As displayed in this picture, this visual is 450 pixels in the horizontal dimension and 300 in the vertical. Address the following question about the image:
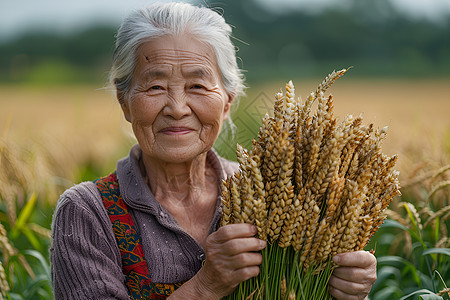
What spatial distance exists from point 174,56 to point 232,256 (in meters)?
0.95

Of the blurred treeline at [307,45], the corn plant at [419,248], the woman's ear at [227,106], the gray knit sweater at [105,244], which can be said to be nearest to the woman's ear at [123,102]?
the gray knit sweater at [105,244]

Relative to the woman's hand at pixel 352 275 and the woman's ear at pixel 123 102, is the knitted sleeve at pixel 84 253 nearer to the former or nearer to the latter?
the woman's ear at pixel 123 102

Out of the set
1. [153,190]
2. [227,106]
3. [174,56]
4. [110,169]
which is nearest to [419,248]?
[227,106]

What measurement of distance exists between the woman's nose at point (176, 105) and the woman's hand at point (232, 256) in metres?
0.63

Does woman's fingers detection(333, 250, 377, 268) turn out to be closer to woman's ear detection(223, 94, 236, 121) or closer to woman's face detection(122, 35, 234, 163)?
woman's face detection(122, 35, 234, 163)

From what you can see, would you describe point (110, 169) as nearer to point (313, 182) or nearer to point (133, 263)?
point (133, 263)

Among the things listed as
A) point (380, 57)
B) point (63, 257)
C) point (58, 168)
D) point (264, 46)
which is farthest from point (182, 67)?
point (264, 46)

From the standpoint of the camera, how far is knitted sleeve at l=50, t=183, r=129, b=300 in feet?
6.67

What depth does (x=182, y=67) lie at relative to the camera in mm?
2154

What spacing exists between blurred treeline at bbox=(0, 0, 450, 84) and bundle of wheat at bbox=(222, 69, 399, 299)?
128 feet

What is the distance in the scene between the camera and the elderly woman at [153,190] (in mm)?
2072

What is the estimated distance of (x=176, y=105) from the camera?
2.15 metres

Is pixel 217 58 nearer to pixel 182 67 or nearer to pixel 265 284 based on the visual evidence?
pixel 182 67

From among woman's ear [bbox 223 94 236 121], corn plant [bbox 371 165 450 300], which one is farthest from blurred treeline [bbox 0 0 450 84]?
woman's ear [bbox 223 94 236 121]
